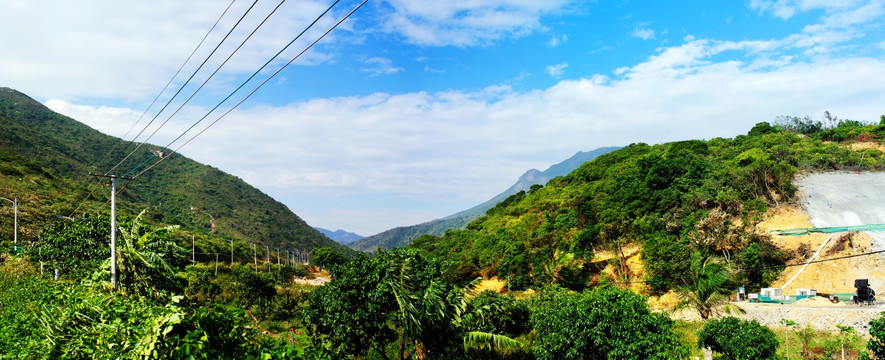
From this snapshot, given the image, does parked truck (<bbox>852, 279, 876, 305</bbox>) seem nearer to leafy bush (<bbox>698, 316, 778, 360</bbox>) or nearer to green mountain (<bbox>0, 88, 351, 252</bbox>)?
leafy bush (<bbox>698, 316, 778, 360</bbox>)

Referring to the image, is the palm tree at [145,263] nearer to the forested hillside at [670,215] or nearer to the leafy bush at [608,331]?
the leafy bush at [608,331]

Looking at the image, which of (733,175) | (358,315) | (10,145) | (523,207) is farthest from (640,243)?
(10,145)

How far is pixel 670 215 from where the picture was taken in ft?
119

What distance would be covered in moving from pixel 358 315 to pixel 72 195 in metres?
53.8

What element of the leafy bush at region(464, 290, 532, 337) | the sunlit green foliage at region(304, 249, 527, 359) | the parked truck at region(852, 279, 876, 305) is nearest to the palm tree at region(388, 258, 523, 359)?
the sunlit green foliage at region(304, 249, 527, 359)

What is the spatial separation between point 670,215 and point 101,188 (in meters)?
53.2

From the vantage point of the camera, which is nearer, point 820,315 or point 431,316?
point 431,316

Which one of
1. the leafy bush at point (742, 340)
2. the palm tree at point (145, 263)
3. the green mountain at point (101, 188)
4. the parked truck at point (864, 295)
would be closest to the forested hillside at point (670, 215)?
the parked truck at point (864, 295)

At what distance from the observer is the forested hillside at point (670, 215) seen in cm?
3200

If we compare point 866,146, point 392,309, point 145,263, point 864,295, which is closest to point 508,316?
point 392,309

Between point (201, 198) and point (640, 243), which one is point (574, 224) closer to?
point (640, 243)

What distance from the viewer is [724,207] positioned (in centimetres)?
3481

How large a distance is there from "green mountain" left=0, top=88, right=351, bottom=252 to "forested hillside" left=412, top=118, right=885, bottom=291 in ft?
126

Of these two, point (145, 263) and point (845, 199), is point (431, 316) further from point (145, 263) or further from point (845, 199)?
point (845, 199)
